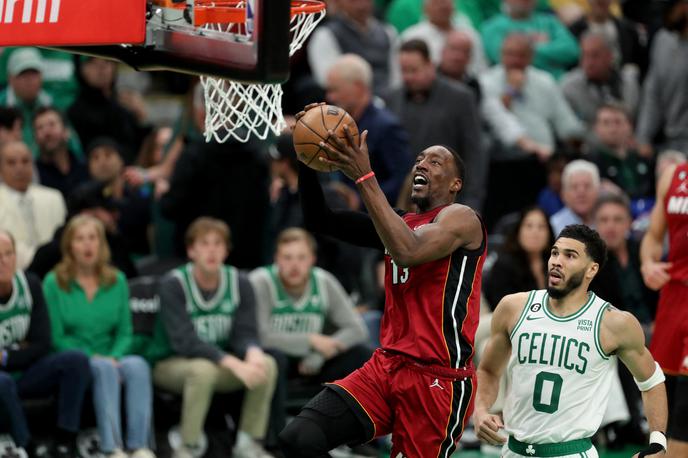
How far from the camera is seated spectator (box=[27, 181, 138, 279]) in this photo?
34.0 feet

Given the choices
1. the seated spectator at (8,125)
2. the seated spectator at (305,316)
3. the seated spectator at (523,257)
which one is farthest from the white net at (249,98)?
the seated spectator at (8,125)

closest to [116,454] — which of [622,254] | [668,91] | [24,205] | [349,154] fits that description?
[24,205]

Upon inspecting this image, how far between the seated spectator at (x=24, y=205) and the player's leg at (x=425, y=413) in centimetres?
454

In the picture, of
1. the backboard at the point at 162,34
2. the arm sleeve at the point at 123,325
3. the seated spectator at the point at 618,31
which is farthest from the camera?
the seated spectator at the point at 618,31

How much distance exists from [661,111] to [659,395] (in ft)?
25.4

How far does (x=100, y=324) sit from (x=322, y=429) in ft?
11.8

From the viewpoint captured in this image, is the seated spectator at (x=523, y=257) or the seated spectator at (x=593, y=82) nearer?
the seated spectator at (x=523, y=257)

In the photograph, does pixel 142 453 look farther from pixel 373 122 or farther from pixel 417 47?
pixel 417 47

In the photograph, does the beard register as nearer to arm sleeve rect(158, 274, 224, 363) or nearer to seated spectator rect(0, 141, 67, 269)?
arm sleeve rect(158, 274, 224, 363)

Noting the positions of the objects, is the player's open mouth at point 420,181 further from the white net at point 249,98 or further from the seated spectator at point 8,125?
the seated spectator at point 8,125

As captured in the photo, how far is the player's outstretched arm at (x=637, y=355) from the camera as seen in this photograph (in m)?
6.79

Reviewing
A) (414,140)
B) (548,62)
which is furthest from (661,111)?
(414,140)

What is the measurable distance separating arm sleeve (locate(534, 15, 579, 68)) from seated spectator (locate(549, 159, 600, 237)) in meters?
3.19

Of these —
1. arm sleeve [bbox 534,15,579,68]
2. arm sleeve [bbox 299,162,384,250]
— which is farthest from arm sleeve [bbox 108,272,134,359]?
arm sleeve [bbox 534,15,579,68]
